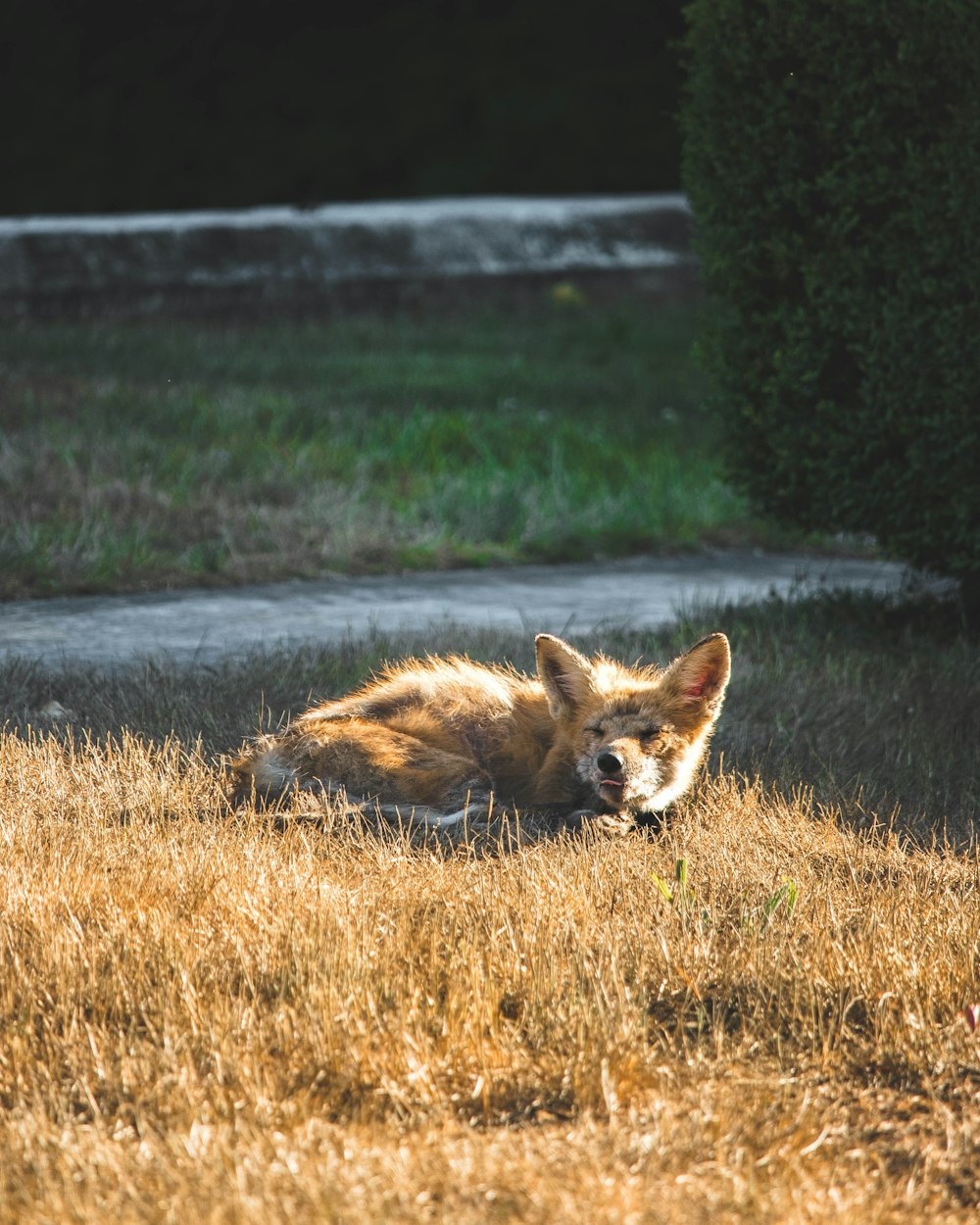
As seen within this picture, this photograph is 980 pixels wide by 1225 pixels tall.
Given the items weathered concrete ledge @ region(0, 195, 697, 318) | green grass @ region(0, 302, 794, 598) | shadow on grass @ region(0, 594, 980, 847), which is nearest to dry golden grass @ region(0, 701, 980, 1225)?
shadow on grass @ region(0, 594, 980, 847)

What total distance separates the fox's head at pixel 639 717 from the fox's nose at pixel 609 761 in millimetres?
23

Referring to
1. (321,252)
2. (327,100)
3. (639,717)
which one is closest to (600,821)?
(639,717)

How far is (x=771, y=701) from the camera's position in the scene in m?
6.11

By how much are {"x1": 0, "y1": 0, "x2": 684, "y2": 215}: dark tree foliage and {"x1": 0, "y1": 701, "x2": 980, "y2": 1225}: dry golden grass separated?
17.2 metres

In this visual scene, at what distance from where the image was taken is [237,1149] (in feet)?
9.18

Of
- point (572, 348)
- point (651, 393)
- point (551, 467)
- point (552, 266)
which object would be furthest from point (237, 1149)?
point (552, 266)

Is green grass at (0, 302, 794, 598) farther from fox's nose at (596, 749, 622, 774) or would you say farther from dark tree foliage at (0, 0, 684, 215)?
dark tree foliage at (0, 0, 684, 215)

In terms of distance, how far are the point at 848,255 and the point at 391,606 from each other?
2768 mm

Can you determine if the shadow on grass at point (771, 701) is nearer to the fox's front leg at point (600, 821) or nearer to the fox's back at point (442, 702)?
the fox's back at point (442, 702)

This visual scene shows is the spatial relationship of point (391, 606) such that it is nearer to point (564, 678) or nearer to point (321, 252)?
point (564, 678)

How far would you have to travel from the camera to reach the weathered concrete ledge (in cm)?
1425

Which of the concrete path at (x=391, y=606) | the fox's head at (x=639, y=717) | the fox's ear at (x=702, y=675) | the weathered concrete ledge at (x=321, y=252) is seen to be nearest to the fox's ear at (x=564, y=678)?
the fox's head at (x=639, y=717)

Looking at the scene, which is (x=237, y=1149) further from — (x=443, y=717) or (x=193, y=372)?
(x=193, y=372)

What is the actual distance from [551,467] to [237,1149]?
8.12 meters
